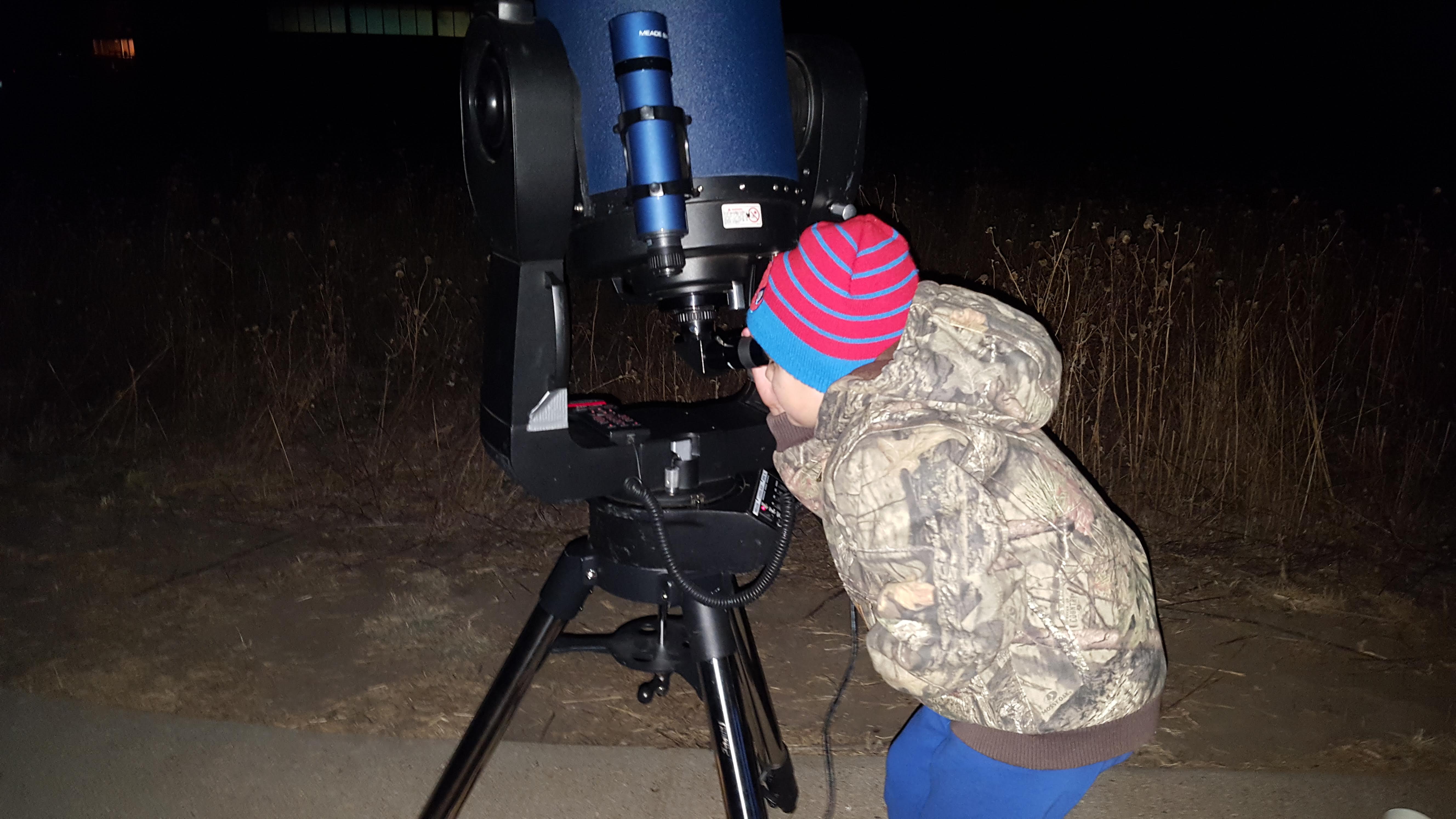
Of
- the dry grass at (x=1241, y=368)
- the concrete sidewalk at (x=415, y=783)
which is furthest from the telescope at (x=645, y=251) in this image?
the dry grass at (x=1241, y=368)

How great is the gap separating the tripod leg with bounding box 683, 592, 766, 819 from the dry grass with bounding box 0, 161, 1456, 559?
2250 mm

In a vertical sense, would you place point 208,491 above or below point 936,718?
below

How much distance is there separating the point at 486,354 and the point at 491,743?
670 mm

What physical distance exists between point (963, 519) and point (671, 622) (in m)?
0.79

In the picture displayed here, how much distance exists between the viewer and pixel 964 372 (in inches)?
50.9

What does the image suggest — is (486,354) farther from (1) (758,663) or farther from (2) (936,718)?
(2) (936,718)

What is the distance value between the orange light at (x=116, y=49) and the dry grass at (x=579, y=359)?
10263 millimetres

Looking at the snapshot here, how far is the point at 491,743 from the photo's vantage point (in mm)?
1730

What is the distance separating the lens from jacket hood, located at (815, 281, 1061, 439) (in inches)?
50.6

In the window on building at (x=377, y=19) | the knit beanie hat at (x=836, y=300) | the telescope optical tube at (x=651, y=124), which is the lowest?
the knit beanie hat at (x=836, y=300)

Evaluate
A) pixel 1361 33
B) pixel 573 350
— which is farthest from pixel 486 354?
pixel 1361 33

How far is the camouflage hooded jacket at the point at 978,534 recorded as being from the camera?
1162mm

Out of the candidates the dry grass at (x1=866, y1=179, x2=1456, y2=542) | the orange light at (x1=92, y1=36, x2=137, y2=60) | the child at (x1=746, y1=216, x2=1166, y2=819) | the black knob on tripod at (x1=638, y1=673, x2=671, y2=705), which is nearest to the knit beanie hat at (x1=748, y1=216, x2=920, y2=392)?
the child at (x1=746, y1=216, x2=1166, y2=819)

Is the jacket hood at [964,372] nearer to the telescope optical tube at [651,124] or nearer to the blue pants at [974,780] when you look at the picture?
the telescope optical tube at [651,124]
